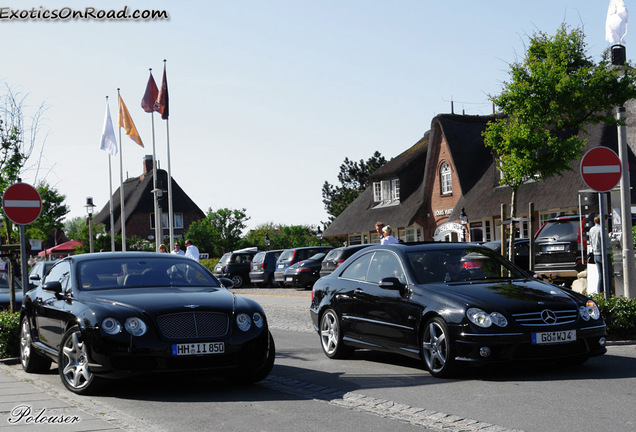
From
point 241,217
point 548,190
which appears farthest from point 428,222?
point 241,217

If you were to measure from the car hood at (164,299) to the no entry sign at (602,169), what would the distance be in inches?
245

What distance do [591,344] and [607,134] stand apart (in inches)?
1125

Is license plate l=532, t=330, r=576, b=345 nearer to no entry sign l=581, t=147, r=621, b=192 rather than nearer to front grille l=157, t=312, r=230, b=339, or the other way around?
front grille l=157, t=312, r=230, b=339

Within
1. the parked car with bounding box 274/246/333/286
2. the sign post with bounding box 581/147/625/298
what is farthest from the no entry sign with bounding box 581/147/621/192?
the parked car with bounding box 274/246/333/286

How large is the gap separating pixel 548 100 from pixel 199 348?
11.9m

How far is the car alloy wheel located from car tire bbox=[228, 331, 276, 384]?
4.92 ft

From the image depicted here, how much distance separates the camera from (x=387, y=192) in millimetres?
52375

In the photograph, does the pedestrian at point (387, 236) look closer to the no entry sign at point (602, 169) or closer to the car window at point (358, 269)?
the no entry sign at point (602, 169)

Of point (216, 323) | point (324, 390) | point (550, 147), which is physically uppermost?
point (550, 147)

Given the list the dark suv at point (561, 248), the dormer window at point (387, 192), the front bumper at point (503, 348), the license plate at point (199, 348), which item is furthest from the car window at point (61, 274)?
the dormer window at point (387, 192)

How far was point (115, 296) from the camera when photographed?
8945 mm

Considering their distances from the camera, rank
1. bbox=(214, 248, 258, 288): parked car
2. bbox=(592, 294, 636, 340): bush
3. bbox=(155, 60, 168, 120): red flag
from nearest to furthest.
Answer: bbox=(592, 294, 636, 340): bush, bbox=(214, 248, 258, 288): parked car, bbox=(155, 60, 168, 120): red flag

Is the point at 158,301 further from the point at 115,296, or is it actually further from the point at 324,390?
the point at 324,390

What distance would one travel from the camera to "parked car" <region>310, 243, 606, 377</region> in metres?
8.79
